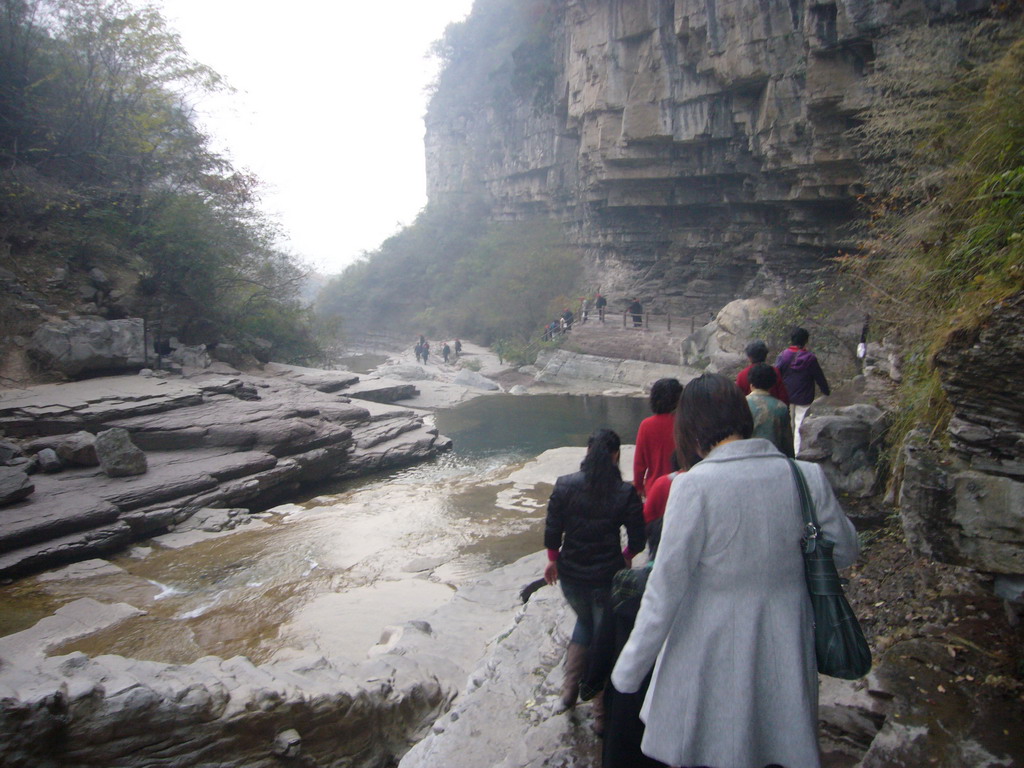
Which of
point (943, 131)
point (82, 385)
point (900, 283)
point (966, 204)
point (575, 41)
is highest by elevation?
point (575, 41)

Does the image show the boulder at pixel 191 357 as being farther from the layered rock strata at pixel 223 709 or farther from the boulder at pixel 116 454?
the layered rock strata at pixel 223 709

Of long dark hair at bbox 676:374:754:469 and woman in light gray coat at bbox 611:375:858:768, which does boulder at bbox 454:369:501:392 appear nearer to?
long dark hair at bbox 676:374:754:469

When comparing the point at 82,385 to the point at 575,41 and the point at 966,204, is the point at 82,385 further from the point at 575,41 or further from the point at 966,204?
the point at 575,41

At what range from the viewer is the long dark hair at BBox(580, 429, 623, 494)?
275 cm

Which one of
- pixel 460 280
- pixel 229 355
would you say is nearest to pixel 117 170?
pixel 229 355

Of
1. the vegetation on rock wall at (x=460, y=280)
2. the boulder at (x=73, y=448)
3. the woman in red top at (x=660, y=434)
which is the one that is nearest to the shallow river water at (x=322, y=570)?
the boulder at (x=73, y=448)

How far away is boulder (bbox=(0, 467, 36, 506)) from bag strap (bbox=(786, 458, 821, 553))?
30.9 ft

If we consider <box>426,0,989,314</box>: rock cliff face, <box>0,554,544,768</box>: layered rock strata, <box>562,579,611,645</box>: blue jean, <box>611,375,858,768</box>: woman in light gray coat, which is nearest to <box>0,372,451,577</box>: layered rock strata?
<box>0,554,544,768</box>: layered rock strata

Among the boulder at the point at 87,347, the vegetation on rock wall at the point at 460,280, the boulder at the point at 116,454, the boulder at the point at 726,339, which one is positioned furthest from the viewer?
the vegetation on rock wall at the point at 460,280

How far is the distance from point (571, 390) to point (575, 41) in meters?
14.7

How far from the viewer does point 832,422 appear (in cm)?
482

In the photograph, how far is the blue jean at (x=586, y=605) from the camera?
275 cm

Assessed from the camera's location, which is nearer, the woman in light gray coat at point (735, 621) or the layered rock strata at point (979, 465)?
the woman in light gray coat at point (735, 621)

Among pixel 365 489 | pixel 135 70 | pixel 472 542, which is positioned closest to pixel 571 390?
pixel 365 489
